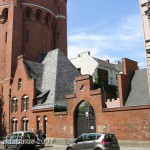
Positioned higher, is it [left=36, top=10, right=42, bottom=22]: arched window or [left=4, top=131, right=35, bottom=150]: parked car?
[left=36, top=10, right=42, bottom=22]: arched window

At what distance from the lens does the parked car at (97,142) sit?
18438 mm

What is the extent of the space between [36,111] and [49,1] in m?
24.3

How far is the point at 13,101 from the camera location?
136 feet

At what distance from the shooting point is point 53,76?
4006cm

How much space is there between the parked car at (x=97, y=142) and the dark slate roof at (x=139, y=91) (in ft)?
33.5

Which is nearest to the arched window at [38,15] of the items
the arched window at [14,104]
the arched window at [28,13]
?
the arched window at [28,13]

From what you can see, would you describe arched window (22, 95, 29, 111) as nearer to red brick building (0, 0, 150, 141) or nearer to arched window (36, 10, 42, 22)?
red brick building (0, 0, 150, 141)

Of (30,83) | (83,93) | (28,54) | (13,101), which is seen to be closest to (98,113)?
(83,93)

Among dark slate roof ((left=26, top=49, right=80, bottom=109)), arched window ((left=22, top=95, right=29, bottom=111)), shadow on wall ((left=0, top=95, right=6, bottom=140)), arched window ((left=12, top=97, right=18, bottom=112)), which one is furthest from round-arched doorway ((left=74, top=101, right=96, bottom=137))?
shadow on wall ((left=0, top=95, right=6, bottom=140))

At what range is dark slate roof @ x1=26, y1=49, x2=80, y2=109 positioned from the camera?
119 ft

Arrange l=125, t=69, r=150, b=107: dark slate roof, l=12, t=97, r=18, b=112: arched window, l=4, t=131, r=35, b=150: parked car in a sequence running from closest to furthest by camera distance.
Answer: l=4, t=131, r=35, b=150: parked car → l=125, t=69, r=150, b=107: dark slate roof → l=12, t=97, r=18, b=112: arched window

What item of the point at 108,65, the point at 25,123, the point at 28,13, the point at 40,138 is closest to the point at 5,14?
the point at 28,13

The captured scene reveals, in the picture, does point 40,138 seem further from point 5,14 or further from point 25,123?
point 5,14

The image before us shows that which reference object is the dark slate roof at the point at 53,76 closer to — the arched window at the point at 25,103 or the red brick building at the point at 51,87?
the red brick building at the point at 51,87
